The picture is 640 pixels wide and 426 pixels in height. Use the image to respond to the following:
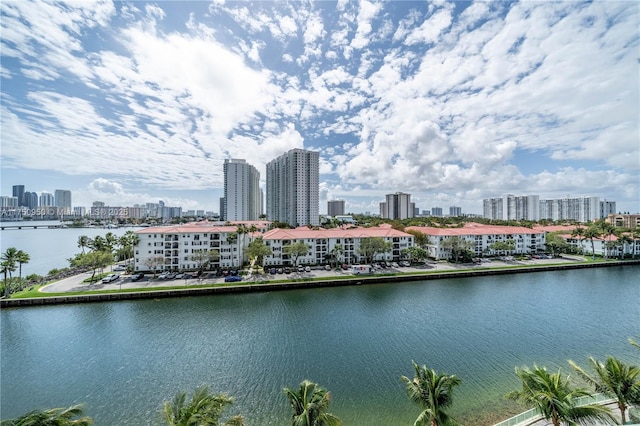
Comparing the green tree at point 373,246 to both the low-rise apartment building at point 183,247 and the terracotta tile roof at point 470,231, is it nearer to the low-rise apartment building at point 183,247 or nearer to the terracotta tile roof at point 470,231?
the terracotta tile roof at point 470,231

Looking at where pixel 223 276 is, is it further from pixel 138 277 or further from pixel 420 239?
pixel 420 239

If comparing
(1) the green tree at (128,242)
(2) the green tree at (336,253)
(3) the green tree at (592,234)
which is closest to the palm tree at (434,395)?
(2) the green tree at (336,253)

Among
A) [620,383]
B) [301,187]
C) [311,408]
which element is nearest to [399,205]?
[301,187]

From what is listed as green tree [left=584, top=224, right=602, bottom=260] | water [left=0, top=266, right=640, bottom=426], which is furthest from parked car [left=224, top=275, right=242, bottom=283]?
green tree [left=584, top=224, right=602, bottom=260]

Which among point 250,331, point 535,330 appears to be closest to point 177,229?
point 250,331

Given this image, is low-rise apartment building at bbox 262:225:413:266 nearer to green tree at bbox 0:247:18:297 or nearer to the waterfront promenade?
the waterfront promenade

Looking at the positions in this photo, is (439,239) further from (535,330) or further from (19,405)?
(19,405)

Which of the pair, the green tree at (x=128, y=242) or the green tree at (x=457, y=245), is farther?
the green tree at (x=457, y=245)
